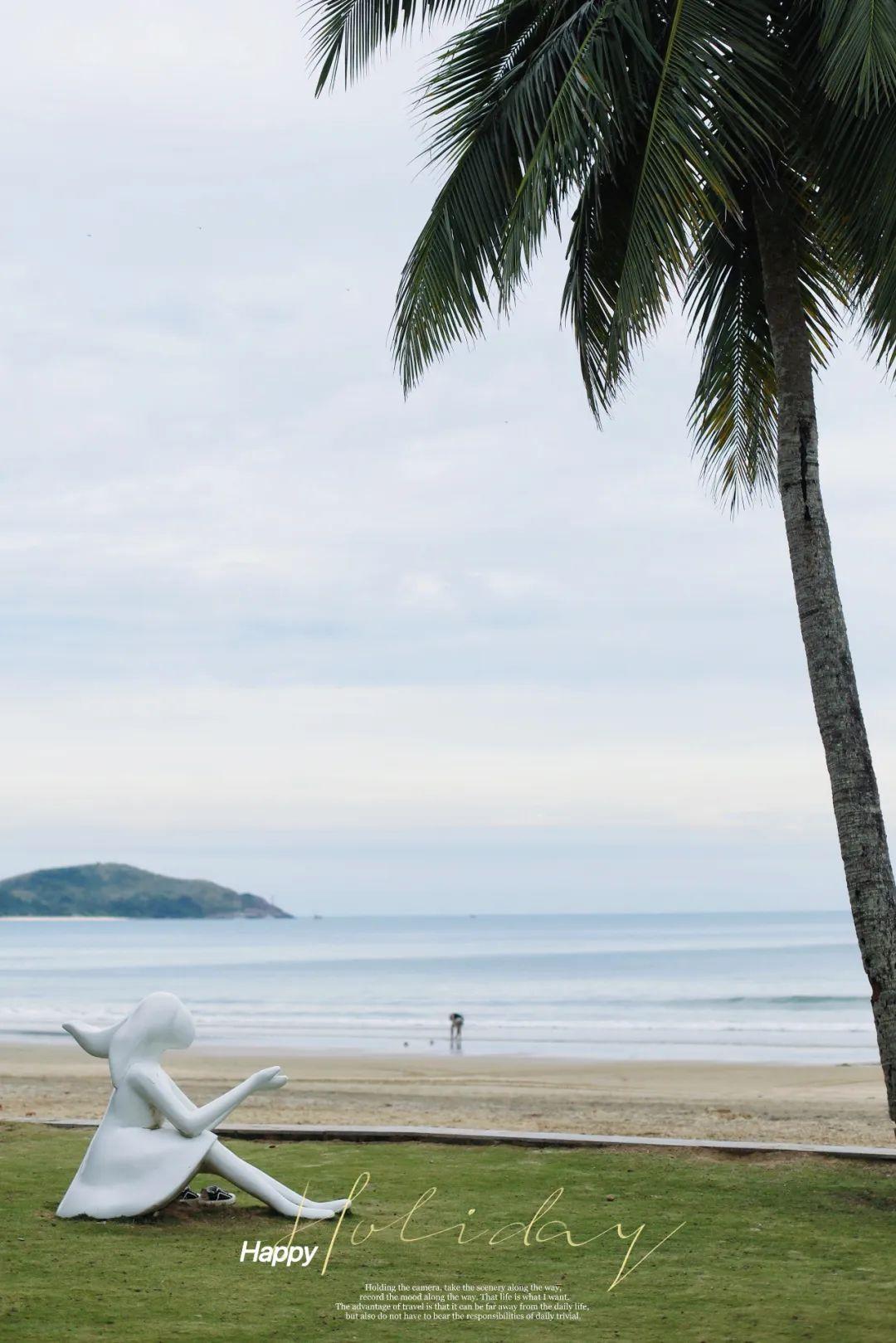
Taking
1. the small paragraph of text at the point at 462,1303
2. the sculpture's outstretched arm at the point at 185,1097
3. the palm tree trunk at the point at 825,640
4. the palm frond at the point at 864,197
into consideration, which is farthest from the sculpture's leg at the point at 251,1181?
the palm frond at the point at 864,197

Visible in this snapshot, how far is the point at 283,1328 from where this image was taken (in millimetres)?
4820

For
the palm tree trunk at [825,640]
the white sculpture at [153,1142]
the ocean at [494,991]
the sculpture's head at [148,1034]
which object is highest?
the palm tree trunk at [825,640]

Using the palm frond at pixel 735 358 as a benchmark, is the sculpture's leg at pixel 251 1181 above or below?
below

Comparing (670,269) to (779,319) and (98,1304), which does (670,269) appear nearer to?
(779,319)

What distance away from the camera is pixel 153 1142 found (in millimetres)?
6426

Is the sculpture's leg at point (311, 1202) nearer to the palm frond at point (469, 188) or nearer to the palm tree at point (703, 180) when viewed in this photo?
the palm tree at point (703, 180)

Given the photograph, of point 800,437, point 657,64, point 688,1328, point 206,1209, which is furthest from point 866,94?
point 206,1209

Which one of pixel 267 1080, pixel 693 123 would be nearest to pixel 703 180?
pixel 693 123

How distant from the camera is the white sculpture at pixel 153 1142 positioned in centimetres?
636

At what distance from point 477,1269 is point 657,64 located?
6283 millimetres

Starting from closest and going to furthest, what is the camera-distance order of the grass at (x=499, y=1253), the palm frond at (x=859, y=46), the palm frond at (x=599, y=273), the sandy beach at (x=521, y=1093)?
the grass at (x=499, y=1253) → the palm frond at (x=859, y=46) → the palm frond at (x=599, y=273) → the sandy beach at (x=521, y=1093)

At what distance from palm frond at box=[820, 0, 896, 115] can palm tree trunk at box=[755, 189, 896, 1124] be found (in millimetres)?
1013

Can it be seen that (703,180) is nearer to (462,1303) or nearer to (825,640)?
(825,640)

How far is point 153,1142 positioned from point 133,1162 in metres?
0.14
